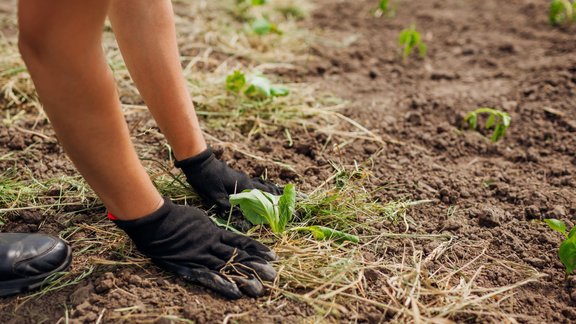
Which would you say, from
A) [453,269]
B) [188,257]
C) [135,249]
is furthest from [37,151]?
[453,269]

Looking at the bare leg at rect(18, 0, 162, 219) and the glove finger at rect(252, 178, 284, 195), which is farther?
the glove finger at rect(252, 178, 284, 195)

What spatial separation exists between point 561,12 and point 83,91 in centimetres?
327

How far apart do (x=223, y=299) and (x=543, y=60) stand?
2.36 m

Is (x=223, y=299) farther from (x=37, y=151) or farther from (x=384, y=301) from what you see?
(x=37, y=151)

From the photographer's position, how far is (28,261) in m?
1.54

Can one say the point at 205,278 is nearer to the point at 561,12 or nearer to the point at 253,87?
the point at 253,87

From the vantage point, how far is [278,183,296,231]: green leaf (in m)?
1.72

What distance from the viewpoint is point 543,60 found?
3182 mm

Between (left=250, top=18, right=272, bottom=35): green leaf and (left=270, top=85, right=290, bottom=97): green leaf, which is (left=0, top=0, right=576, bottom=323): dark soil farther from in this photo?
(left=250, top=18, right=272, bottom=35): green leaf

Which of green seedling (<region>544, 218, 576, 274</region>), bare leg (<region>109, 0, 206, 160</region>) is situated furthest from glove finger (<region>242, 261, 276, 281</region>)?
green seedling (<region>544, 218, 576, 274</region>)

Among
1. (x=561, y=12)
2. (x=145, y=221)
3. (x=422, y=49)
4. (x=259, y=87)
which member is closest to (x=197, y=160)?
(x=145, y=221)

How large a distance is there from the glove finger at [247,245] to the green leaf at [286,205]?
12 cm

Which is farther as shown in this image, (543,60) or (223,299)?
(543,60)

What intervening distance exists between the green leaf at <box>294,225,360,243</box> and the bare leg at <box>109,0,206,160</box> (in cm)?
40
